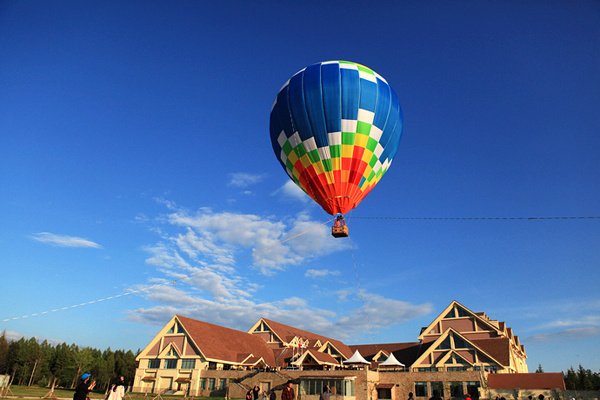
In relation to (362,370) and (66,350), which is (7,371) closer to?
(66,350)

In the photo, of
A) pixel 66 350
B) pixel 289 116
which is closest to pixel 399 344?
pixel 289 116

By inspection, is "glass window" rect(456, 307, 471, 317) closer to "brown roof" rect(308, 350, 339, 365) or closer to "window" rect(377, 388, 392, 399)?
"window" rect(377, 388, 392, 399)

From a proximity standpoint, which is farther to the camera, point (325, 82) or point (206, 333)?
point (206, 333)

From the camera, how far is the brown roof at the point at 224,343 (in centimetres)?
4350

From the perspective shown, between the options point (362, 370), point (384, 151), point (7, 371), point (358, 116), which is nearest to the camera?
point (358, 116)

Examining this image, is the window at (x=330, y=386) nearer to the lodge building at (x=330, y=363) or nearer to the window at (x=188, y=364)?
the lodge building at (x=330, y=363)

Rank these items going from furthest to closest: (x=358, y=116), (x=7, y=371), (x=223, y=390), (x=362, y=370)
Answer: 1. (x=7, y=371)
2. (x=223, y=390)
3. (x=362, y=370)
4. (x=358, y=116)

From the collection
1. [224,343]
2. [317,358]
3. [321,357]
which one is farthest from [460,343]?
[224,343]

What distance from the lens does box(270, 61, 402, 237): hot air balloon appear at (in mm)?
21375

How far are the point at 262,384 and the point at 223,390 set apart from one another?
4.84 metres

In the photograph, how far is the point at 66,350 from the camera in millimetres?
84688

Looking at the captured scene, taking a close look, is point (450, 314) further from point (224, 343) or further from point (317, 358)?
point (224, 343)

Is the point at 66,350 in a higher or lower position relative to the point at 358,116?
lower

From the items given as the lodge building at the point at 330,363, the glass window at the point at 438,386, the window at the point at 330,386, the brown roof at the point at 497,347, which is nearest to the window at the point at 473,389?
the lodge building at the point at 330,363
